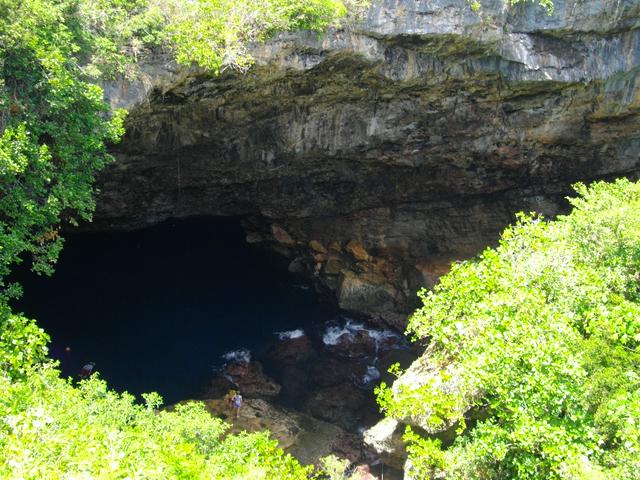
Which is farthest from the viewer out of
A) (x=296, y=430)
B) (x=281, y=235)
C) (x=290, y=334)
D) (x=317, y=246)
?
(x=281, y=235)

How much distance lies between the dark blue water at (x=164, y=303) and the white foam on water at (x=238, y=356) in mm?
329

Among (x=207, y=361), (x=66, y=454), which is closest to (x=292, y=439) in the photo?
(x=207, y=361)

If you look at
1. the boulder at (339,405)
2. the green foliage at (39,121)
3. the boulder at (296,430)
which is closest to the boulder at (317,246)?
the boulder at (339,405)

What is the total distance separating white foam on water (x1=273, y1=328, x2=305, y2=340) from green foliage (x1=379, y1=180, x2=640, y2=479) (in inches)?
478

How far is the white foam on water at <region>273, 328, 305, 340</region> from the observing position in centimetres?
2355

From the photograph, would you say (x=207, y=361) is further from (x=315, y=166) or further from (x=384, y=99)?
(x=384, y=99)

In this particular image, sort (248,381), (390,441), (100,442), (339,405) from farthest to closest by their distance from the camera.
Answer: (248,381), (339,405), (390,441), (100,442)

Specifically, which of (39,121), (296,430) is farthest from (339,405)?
(39,121)

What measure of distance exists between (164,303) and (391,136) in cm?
1381

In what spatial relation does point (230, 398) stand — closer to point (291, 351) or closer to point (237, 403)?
point (237, 403)

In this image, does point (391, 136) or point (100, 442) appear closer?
point (100, 442)

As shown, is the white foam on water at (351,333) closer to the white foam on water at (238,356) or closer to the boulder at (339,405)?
the boulder at (339,405)

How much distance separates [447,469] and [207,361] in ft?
46.8

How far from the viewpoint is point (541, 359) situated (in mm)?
8688
